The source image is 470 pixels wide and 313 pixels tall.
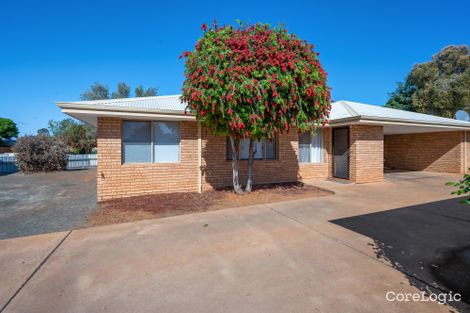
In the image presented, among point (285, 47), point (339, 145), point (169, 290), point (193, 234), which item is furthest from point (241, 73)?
point (339, 145)

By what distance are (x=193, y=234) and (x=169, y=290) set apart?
1617mm

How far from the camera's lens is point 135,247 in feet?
11.9

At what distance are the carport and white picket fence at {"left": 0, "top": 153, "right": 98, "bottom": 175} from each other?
52.0ft

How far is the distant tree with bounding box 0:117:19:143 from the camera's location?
175 ft

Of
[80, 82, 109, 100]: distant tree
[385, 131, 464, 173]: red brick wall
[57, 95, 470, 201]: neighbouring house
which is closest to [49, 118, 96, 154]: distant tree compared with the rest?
[80, 82, 109, 100]: distant tree

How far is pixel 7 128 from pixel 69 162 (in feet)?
184

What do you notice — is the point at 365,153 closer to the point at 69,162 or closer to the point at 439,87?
the point at 439,87

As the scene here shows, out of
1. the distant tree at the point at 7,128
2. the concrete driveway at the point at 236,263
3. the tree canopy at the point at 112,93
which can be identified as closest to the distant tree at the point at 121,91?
the tree canopy at the point at 112,93

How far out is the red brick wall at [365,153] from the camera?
30.6 ft

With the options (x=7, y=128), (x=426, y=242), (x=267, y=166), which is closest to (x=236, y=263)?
(x=426, y=242)

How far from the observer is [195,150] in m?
7.69

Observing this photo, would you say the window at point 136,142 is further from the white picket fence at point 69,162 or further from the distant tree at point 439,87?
the distant tree at point 439,87

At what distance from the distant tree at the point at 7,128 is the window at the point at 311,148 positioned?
7160 cm

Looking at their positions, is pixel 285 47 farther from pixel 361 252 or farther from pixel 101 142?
pixel 101 142
